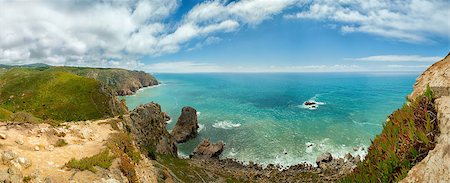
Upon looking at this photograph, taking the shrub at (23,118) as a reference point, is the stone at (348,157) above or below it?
below

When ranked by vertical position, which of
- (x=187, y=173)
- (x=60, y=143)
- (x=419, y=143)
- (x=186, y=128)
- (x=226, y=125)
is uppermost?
(x=419, y=143)

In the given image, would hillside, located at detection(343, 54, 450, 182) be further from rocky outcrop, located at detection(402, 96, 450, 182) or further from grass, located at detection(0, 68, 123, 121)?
grass, located at detection(0, 68, 123, 121)

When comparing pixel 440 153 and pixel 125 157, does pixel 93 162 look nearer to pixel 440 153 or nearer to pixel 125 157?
pixel 125 157

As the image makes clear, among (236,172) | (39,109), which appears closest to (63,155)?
(236,172)

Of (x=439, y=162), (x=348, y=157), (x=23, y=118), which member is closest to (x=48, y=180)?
(x=439, y=162)

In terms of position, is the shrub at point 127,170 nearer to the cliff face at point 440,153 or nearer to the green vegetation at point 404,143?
the green vegetation at point 404,143

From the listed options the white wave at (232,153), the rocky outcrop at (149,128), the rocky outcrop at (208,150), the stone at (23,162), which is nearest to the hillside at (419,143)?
the stone at (23,162)

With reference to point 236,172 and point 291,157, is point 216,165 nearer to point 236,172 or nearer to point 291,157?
point 236,172
